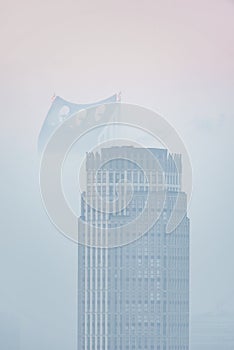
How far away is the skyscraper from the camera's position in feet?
7.19

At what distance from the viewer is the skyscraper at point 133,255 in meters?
2.19

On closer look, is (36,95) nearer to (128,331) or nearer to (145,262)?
(145,262)

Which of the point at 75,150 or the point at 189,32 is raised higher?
the point at 189,32

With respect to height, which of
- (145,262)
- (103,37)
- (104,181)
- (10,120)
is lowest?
(145,262)

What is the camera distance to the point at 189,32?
2258 mm

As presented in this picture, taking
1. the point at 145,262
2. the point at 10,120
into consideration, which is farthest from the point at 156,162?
the point at 10,120

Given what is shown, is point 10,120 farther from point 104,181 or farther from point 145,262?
point 145,262

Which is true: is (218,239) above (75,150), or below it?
below

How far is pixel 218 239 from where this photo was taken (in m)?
2.26

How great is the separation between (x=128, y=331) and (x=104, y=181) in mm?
464

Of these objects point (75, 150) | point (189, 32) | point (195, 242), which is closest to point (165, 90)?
point (189, 32)

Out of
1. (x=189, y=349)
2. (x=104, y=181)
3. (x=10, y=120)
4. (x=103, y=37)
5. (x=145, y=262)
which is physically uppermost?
(x=103, y=37)

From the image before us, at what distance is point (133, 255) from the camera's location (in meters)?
2.22

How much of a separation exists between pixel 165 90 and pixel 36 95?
40 cm
